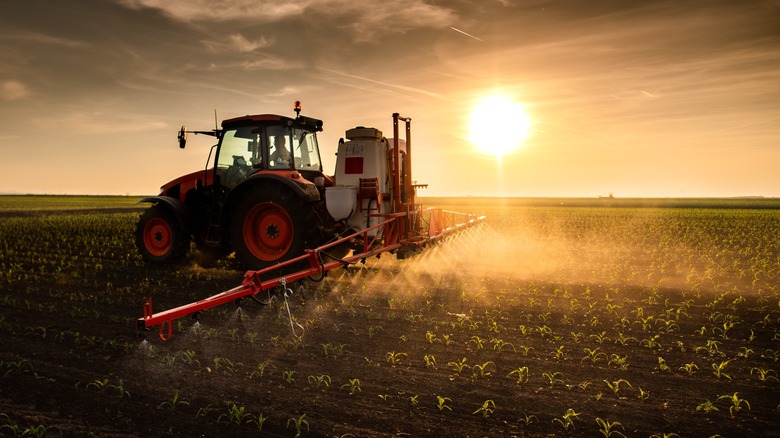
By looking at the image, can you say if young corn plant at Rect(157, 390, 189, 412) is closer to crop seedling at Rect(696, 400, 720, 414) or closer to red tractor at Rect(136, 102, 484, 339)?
red tractor at Rect(136, 102, 484, 339)

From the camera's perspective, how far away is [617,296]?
336 inches

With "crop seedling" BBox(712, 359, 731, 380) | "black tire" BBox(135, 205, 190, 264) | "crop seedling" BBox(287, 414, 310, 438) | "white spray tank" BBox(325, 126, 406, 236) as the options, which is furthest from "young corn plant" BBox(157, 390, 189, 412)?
"black tire" BBox(135, 205, 190, 264)

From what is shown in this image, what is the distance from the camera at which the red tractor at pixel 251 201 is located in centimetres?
856

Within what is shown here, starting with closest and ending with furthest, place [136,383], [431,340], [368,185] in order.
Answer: [136,383]
[431,340]
[368,185]

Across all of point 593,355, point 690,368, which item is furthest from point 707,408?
point 593,355

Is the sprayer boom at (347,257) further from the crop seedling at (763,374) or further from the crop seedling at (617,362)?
the crop seedling at (763,374)

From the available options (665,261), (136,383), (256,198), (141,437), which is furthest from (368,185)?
(665,261)

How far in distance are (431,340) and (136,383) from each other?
3080 mm

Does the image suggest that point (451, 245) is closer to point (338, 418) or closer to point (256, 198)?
Answer: point (256, 198)

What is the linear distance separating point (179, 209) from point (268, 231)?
2.26m

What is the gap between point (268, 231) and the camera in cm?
884

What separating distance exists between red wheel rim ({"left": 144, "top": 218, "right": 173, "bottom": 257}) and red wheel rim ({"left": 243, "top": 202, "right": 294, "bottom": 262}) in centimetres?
242

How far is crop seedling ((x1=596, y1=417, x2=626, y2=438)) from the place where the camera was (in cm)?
370

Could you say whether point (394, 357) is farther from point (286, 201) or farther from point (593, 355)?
point (286, 201)
